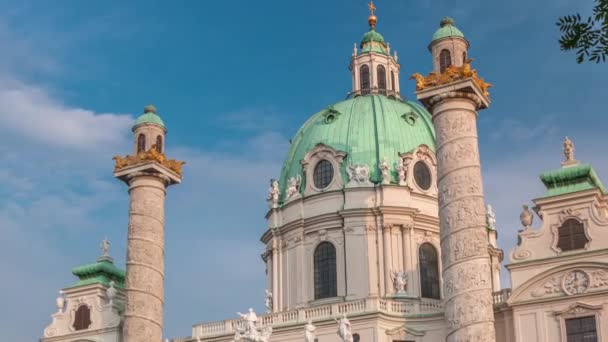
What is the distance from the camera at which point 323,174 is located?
4769 cm

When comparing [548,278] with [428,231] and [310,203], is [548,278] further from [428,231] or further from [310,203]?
[310,203]

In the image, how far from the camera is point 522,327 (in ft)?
114

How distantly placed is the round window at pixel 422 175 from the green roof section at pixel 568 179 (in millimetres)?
11060

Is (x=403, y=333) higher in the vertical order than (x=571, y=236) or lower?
lower

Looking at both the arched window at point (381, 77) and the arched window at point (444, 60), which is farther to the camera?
the arched window at point (381, 77)

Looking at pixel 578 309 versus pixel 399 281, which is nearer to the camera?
pixel 578 309

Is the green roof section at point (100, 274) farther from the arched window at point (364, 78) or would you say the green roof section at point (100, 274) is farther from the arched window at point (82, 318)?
the arched window at point (364, 78)

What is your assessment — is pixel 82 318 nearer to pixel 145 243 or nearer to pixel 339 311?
pixel 145 243

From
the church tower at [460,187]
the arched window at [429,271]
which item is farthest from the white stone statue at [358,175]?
the church tower at [460,187]

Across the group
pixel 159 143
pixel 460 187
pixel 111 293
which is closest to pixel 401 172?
pixel 159 143

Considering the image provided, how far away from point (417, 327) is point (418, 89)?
10948 millimetres

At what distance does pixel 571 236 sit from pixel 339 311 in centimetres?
1060

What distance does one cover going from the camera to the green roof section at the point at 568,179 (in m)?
35.9

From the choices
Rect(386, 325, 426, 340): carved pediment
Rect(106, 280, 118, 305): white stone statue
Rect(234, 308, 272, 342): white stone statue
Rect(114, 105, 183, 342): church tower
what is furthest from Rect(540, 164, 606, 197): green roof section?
Rect(106, 280, 118, 305): white stone statue
